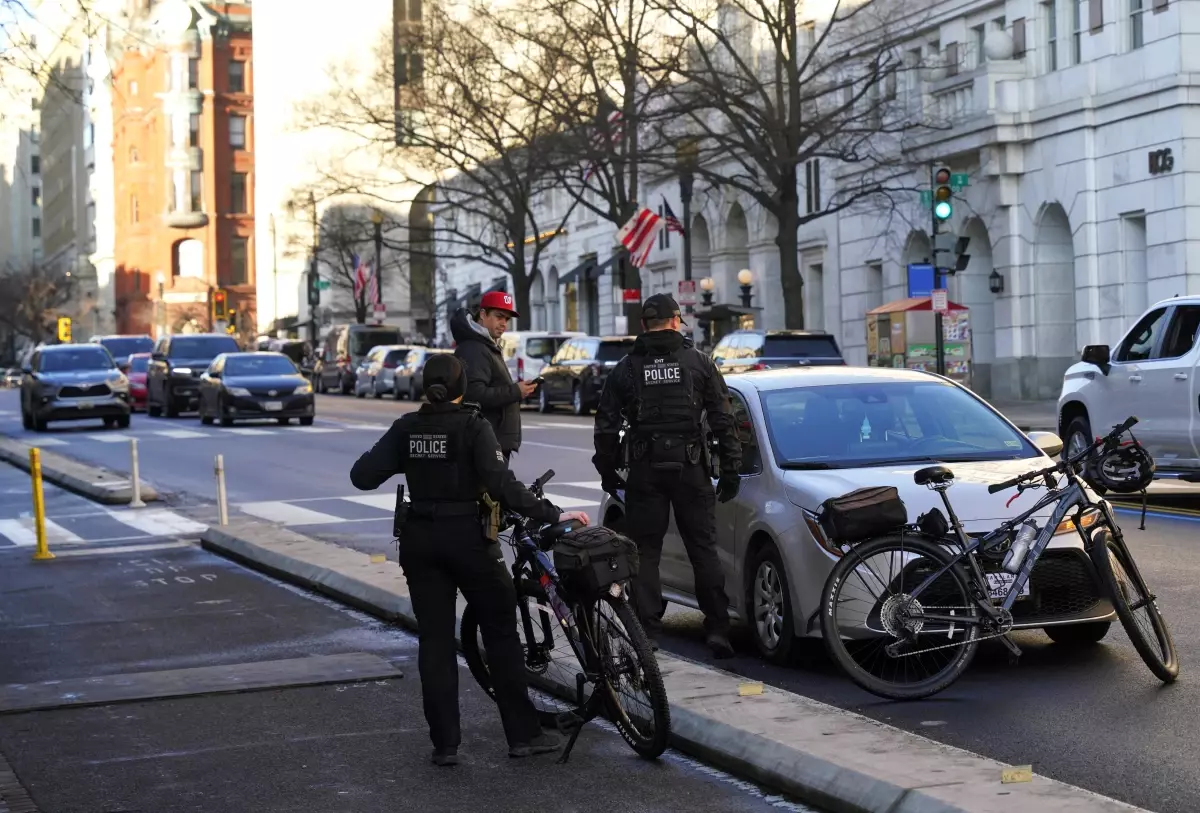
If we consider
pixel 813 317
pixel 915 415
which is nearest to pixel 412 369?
pixel 813 317

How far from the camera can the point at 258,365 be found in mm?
39656

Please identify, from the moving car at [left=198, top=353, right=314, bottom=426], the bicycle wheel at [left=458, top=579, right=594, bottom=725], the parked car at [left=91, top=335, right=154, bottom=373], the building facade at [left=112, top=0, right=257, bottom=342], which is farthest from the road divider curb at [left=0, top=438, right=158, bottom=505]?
the building facade at [left=112, top=0, right=257, bottom=342]

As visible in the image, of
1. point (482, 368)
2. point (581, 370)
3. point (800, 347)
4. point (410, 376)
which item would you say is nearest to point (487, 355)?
point (482, 368)

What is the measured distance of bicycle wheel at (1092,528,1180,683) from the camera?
8.40 meters

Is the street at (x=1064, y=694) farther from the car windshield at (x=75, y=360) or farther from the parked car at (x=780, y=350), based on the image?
the car windshield at (x=75, y=360)

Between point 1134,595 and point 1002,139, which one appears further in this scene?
point 1002,139

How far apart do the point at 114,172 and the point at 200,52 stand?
2148cm

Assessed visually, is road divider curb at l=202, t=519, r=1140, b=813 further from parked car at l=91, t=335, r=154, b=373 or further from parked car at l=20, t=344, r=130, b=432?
parked car at l=91, t=335, r=154, b=373

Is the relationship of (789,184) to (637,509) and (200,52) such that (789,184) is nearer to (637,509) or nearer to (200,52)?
(637,509)

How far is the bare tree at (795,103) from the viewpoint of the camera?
3700 centimetres

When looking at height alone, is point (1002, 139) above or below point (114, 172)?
below

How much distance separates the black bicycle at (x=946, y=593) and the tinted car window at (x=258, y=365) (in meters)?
31.5

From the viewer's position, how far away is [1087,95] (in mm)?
37406

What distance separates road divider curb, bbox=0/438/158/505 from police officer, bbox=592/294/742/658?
12.9 meters
